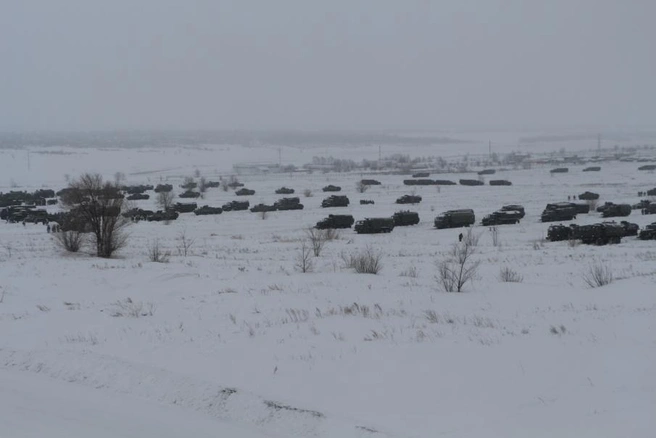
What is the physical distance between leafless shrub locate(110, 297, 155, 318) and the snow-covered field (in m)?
0.10

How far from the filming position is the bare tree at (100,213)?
29.5 metres

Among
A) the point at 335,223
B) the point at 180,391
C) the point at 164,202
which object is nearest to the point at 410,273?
the point at 180,391

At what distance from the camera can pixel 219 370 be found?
9.27 metres

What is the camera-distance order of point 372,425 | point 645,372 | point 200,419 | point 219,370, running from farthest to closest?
point 219,370 → point 645,372 → point 200,419 → point 372,425

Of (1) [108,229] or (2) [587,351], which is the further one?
(1) [108,229]

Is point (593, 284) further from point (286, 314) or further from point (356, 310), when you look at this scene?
point (286, 314)

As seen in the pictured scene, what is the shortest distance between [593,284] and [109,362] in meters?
14.2

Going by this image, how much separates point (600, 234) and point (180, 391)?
32.9 metres

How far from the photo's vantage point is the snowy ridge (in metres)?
7.32

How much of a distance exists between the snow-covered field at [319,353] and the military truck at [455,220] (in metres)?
22.4

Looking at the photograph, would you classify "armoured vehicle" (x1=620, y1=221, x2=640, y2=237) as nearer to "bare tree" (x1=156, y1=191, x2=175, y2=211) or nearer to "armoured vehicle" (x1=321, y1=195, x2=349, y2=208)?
"armoured vehicle" (x1=321, y1=195, x2=349, y2=208)

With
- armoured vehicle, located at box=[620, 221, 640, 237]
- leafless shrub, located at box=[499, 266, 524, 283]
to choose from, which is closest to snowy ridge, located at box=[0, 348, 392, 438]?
leafless shrub, located at box=[499, 266, 524, 283]

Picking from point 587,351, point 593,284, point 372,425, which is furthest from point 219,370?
point 593,284

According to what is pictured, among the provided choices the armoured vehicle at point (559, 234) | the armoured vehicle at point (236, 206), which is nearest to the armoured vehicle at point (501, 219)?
the armoured vehicle at point (559, 234)
